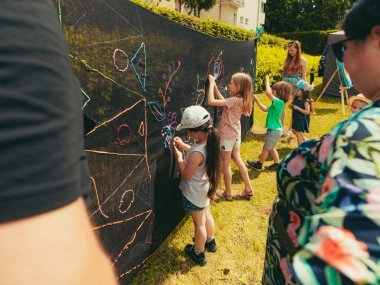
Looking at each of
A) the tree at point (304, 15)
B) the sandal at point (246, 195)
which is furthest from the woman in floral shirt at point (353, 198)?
the tree at point (304, 15)

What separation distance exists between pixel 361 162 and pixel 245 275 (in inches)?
103

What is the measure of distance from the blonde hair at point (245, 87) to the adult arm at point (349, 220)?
320cm

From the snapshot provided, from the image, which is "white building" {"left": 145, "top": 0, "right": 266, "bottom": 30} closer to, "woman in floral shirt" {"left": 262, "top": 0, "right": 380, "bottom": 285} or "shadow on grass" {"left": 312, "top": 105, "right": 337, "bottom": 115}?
"shadow on grass" {"left": 312, "top": 105, "right": 337, "bottom": 115}

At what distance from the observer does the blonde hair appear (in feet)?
12.6

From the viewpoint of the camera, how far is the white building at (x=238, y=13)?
38.0 metres

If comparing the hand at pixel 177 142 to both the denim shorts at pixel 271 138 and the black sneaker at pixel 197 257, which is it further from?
the denim shorts at pixel 271 138

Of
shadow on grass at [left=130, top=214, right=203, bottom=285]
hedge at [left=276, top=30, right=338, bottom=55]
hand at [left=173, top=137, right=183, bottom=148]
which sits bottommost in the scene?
shadow on grass at [left=130, top=214, right=203, bottom=285]

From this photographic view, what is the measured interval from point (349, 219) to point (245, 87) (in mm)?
3377

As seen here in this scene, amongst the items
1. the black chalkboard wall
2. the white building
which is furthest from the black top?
the white building

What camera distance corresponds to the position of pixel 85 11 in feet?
4.97

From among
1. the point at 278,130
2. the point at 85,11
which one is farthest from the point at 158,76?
the point at 278,130

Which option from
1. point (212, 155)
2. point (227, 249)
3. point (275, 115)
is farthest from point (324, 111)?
point (212, 155)

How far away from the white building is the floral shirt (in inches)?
1490

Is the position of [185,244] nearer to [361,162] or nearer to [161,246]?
[161,246]
